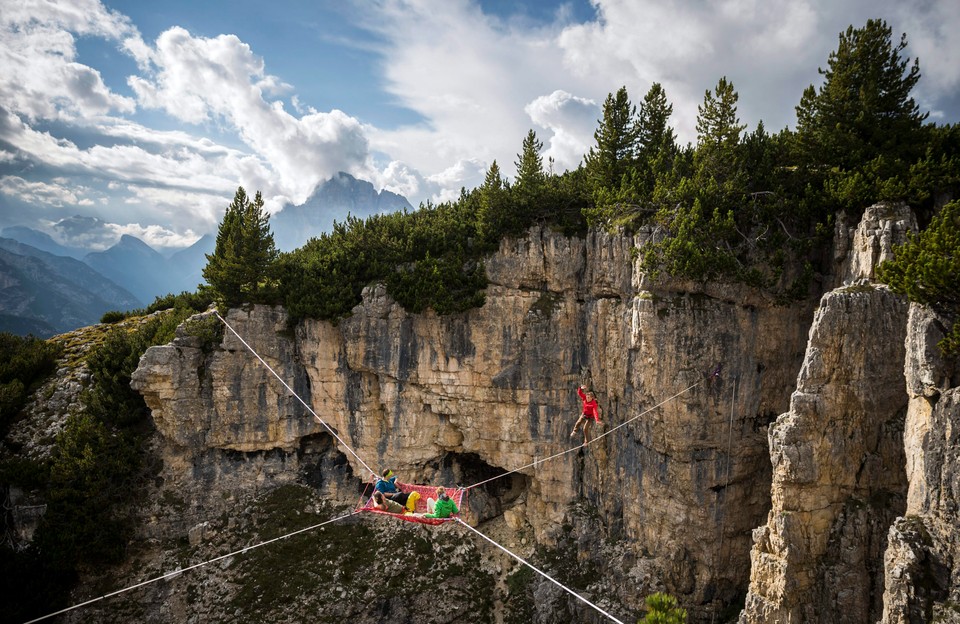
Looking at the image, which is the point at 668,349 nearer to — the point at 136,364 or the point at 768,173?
the point at 768,173

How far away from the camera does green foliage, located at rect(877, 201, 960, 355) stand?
14797mm

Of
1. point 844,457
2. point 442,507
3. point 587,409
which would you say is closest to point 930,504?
point 844,457

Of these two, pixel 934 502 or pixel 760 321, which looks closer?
pixel 934 502

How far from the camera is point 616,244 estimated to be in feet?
98.2

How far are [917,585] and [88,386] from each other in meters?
51.4

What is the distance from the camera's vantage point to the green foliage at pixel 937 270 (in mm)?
14797

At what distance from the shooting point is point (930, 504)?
14922 millimetres

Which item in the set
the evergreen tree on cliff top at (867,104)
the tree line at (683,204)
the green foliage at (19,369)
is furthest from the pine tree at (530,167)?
the green foliage at (19,369)

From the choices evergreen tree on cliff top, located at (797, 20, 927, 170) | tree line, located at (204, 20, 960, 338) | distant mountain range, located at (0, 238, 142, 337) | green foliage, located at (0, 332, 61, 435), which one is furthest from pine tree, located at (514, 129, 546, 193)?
distant mountain range, located at (0, 238, 142, 337)

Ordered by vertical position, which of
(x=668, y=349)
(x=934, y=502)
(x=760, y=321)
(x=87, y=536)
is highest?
(x=760, y=321)

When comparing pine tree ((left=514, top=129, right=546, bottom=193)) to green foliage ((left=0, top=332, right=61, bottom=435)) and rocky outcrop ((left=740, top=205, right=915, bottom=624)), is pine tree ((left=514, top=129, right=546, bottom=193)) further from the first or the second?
green foliage ((left=0, top=332, right=61, bottom=435))

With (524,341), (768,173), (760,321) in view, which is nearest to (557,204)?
(524,341)

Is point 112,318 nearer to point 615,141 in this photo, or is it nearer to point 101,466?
point 101,466

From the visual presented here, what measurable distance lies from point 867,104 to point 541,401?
2499 centimetres
